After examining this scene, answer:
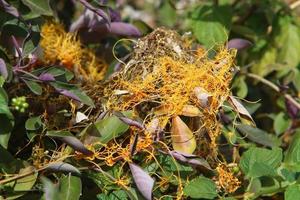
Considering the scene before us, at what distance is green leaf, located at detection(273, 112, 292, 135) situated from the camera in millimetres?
1317

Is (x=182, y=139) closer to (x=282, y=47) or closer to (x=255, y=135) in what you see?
(x=255, y=135)

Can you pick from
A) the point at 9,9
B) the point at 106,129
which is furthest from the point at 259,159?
the point at 9,9

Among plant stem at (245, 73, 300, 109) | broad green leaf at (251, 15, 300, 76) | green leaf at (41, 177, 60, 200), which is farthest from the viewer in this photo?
broad green leaf at (251, 15, 300, 76)

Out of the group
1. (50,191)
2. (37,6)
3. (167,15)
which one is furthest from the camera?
(167,15)

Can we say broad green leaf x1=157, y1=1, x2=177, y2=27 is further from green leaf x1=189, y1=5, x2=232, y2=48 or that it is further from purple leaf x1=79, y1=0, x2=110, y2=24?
purple leaf x1=79, y1=0, x2=110, y2=24

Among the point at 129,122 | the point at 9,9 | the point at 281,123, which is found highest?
the point at 9,9

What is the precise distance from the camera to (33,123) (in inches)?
38.4

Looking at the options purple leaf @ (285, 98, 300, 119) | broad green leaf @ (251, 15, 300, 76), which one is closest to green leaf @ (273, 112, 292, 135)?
purple leaf @ (285, 98, 300, 119)

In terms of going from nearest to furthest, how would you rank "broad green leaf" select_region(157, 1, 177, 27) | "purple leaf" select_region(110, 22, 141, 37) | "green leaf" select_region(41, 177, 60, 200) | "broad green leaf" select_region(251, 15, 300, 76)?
"green leaf" select_region(41, 177, 60, 200), "purple leaf" select_region(110, 22, 141, 37), "broad green leaf" select_region(251, 15, 300, 76), "broad green leaf" select_region(157, 1, 177, 27)

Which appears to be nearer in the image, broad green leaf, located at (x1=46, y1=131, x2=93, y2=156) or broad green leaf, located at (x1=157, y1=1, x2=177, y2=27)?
broad green leaf, located at (x1=46, y1=131, x2=93, y2=156)

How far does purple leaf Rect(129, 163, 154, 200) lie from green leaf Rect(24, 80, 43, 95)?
7.9 inches

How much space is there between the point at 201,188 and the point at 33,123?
0.95ft

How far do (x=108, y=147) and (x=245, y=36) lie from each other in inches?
26.4

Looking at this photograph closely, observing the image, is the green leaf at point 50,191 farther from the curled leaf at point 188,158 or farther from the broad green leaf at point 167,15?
the broad green leaf at point 167,15
